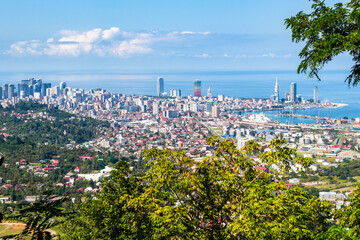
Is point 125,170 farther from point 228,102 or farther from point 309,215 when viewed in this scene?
point 228,102

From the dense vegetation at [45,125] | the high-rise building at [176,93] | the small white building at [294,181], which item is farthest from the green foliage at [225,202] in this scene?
the high-rise building at [176,93]

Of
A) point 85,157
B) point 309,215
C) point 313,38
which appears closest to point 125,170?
point 309,215

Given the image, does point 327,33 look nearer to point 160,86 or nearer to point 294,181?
point 294,181

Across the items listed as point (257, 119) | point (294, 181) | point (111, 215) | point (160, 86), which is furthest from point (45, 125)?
point (160, 86)

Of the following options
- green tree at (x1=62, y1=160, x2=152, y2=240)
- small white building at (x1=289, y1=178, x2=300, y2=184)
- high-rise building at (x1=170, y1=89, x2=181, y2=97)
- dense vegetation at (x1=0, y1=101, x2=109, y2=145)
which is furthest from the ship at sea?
green tree at (x1=62, y1=160, x2=152, y2=240)

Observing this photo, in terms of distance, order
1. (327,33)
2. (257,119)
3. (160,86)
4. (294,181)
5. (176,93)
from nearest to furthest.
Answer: (327,33) → (294,181) → (257,119) → (176,93) → (160,86)

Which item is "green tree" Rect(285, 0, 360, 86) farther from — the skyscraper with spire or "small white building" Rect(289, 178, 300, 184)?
the skyscraper with spire
